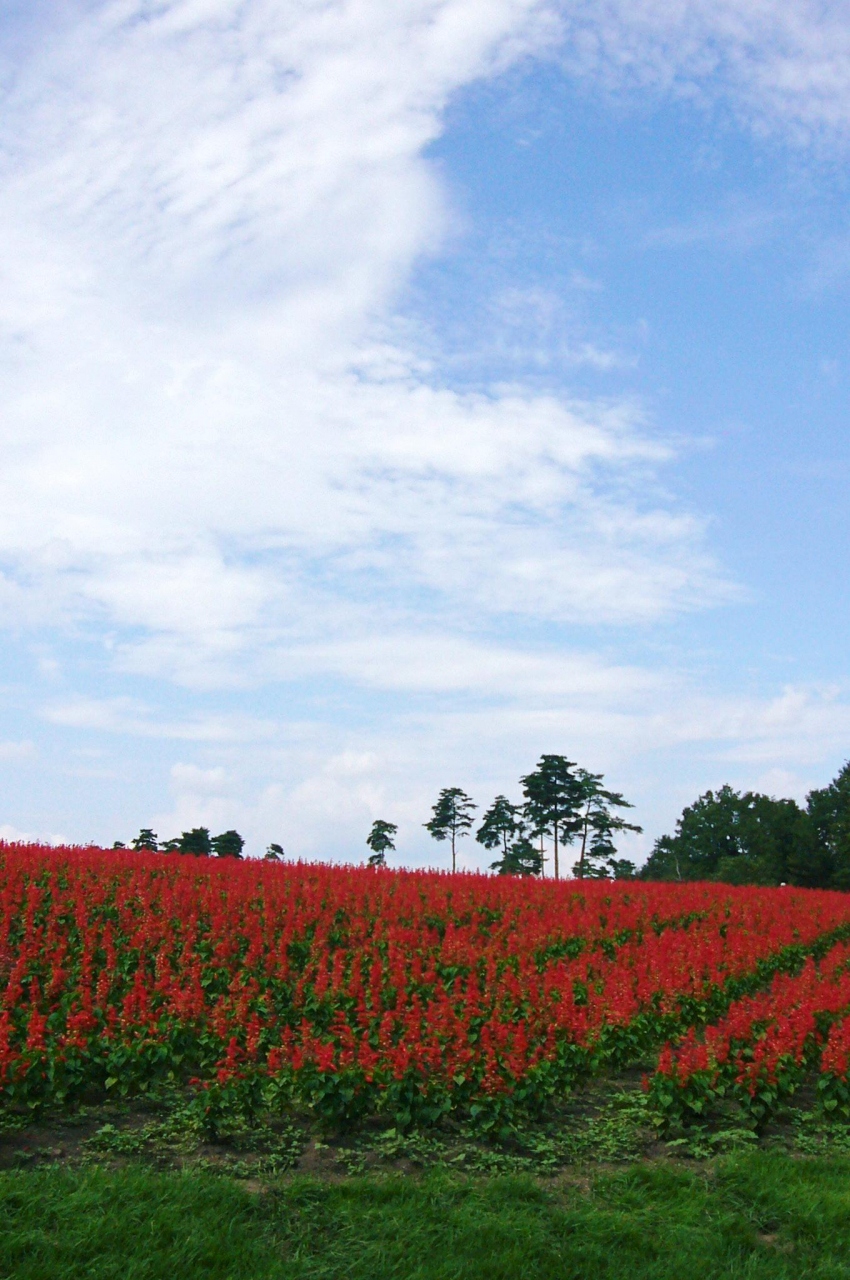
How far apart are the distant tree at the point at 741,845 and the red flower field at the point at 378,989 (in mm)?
36348

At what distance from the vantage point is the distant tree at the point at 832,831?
49406 millimetres

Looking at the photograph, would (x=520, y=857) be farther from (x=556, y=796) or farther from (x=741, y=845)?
(x=741, y=845)

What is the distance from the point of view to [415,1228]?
659 centimetres

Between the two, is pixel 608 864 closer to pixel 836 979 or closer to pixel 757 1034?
pixel 836 979

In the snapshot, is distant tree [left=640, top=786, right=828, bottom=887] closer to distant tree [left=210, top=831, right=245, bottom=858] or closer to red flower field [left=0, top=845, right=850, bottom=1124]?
distant tree [left=210, top=831, right=245, bottom=858]

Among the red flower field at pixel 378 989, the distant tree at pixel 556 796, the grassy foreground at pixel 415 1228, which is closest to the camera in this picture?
the grassy foreground at pixel 415 1228

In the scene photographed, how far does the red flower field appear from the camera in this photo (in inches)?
335

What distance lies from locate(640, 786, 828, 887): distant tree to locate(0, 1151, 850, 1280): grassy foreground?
44318mm

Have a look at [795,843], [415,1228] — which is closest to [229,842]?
[795,843]

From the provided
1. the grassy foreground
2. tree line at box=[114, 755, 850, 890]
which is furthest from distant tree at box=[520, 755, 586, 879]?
the grassy foreground

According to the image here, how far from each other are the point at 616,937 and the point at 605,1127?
732 centimetres

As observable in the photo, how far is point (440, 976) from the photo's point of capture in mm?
12273

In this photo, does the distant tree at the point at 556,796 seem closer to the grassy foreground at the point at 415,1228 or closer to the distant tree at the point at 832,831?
the distant tree at the point at 832,831

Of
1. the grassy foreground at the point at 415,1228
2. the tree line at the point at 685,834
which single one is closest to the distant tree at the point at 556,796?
the tree line at the point at 685,834
